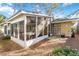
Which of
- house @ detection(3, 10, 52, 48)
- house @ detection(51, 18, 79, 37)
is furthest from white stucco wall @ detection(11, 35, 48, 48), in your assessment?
house @ detection(51, 18, 79, 37)

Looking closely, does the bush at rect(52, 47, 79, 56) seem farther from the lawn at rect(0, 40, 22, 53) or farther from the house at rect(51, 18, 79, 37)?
the lawn at rect(0, 40, 22, 53)

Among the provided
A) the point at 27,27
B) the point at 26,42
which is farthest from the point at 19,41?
the point at 27,27

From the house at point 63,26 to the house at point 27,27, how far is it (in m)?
0.07

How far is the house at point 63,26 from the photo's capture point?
3.43m

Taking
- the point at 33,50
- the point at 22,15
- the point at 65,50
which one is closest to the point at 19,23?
the point at 22,15

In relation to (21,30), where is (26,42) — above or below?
below

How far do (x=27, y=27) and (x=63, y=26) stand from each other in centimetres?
41

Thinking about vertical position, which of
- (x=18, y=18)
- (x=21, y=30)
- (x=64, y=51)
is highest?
(x=18, y=18)

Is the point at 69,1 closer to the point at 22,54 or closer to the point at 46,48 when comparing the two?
the point at 46,48

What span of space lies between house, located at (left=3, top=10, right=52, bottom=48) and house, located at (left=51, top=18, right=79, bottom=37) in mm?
70

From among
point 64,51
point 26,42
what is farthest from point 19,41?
point 64,51

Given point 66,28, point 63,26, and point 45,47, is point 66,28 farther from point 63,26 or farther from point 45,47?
point 45,47

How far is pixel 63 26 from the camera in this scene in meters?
3.43

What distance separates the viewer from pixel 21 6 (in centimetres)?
342
